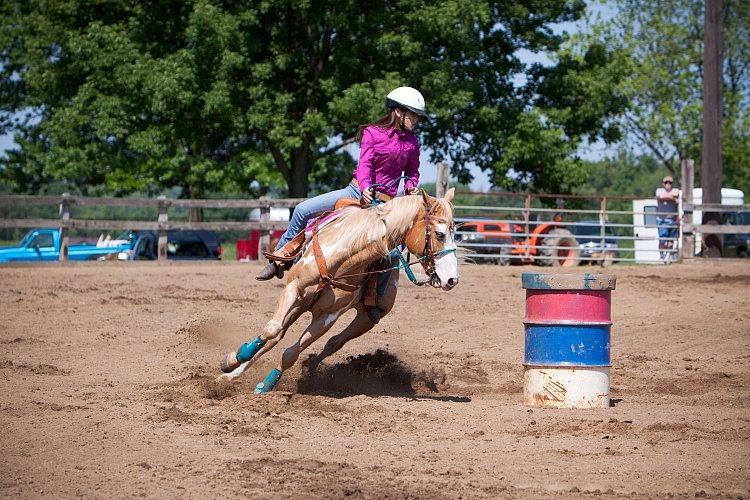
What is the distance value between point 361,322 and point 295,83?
2186 centimetres

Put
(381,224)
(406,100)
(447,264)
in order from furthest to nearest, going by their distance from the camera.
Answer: (406,100) < (381,224) < (447,264)

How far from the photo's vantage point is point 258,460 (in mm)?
5637

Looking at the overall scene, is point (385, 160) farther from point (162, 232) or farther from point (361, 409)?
point (162, 232)

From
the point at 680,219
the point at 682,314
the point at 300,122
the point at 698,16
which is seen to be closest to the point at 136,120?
the point at 300,122

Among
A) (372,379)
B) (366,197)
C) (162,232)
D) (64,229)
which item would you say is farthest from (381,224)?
(64,229)

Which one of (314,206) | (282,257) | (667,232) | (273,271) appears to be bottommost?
(273,271)

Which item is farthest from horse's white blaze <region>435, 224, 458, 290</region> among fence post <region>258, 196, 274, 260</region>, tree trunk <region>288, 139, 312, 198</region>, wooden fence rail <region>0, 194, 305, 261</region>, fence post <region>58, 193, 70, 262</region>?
tree trunk <region>288, 139, 312, 198</region>

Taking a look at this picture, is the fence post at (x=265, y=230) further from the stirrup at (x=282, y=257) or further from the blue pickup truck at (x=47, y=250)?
the stirrup at (x=282, y=257)

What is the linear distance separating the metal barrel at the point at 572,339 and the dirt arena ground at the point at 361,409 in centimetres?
20

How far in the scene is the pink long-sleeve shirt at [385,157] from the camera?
790cm

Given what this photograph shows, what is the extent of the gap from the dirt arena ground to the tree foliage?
46.2 feet

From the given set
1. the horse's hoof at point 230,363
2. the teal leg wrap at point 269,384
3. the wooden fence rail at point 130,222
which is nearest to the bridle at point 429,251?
the teal leg wrap at point 269,384

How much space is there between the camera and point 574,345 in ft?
25.1

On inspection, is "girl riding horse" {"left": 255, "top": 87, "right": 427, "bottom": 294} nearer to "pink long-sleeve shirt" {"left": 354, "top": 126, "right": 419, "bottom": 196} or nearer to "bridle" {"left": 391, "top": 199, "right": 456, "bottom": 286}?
"pink long-sleeve shirt" {"left": 354, "top": 126, "right": 419, "bottom": 196}
